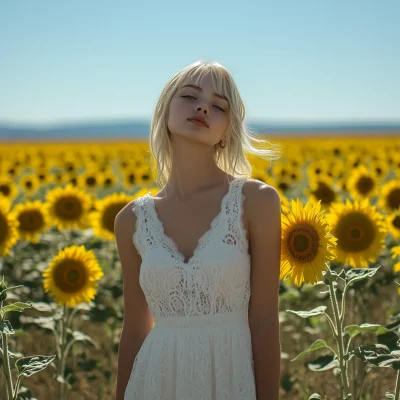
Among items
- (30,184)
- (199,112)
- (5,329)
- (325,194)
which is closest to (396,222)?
(325,194)

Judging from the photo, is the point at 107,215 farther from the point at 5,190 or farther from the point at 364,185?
the point at 364,185

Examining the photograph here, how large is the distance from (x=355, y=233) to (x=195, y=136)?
137 centimetres

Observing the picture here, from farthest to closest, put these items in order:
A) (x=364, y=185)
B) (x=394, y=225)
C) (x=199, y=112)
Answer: (x=364, y=185), (x=394, y=225), (x=199, y=112)

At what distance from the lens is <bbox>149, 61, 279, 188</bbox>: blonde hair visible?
9.64 feet

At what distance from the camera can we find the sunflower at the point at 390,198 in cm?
714

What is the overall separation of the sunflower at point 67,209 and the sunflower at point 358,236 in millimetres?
3595

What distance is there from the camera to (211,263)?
2729 millimetres

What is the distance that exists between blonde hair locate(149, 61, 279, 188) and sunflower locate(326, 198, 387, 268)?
0.95 meters

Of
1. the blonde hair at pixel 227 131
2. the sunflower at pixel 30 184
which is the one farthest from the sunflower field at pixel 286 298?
the sunflower at pixel 30 184

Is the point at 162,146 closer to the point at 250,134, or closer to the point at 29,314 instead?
the point at 250,134

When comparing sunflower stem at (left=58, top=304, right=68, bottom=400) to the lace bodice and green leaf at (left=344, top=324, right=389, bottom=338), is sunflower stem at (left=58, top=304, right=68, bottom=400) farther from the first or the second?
green leaf at (left=344, top=324, right=389, bottom=338)

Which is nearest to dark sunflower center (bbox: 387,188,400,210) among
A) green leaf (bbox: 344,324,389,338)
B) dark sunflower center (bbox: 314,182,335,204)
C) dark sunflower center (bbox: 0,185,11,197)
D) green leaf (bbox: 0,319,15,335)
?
dark sunflower center (bbox: 314,182,335,204)

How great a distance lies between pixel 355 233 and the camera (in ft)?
12.7

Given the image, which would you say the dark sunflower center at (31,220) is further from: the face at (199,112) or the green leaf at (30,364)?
the face at (199,112)
